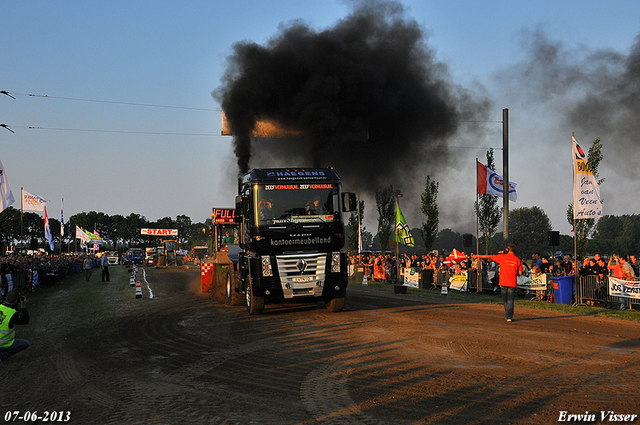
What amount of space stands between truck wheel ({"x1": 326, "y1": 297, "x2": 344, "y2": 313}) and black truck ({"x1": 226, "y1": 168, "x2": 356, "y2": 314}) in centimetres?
27

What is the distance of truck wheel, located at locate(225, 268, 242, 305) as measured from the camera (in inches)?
626

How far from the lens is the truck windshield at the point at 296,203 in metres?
12.9

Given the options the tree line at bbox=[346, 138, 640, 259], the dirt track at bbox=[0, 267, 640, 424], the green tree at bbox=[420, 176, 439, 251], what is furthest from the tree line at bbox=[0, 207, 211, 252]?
the dirt track at bbox=[0, 267, 640, 424]

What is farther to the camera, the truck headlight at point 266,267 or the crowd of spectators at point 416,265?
the crowd of spectators at point 416,265

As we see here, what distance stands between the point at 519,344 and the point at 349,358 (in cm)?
333

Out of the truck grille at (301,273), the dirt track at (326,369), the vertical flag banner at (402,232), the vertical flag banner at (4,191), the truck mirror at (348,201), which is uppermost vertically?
the vertical flag banner at (4,191)

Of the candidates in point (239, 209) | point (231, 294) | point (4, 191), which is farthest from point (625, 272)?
point (4, 191)

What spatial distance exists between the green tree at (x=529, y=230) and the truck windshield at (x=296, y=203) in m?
93.3

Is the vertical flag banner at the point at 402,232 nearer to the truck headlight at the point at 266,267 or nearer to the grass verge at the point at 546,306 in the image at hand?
the grass verge at the point at 546,306

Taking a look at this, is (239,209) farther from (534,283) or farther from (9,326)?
(534,283)

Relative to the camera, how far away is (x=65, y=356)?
864 centimetres

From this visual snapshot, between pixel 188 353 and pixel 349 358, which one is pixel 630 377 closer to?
pixel 349 358

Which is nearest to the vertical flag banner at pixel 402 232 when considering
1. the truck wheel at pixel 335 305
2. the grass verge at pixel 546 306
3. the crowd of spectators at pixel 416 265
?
the crowd of spectators at pixel 416 265

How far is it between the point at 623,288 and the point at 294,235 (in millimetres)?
9940
